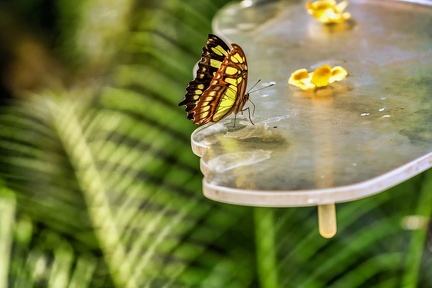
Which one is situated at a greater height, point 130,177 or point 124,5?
point 124,5

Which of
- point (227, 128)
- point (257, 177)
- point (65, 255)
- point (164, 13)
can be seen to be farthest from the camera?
point (164, 13)

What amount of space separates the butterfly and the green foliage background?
555mm

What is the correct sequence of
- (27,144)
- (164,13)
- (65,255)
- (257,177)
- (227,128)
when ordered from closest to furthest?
(257,177), (227,128), (65,255), (27,144), (164,13)

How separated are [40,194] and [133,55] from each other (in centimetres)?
43

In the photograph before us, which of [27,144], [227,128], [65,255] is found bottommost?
[65,255]

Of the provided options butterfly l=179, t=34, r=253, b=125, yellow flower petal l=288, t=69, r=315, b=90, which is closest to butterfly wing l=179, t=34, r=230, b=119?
butterfly l=179, t=34, r=253, b=125

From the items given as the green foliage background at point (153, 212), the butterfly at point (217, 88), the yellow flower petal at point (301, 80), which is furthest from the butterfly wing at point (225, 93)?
the green foliage background at point (153, 212)

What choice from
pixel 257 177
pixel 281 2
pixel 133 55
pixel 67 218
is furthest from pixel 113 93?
pixel 257 177

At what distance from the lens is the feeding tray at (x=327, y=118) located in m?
0.72

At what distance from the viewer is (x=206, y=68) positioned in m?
0.93

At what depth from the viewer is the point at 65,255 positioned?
4.73 feet

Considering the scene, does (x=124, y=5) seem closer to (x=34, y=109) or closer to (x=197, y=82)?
(x=34, y=109)

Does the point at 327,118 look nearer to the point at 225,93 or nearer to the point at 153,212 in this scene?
the point at 225,93

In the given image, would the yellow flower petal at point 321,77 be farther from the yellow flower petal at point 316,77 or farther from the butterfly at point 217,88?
the butterfly at point 217,88
